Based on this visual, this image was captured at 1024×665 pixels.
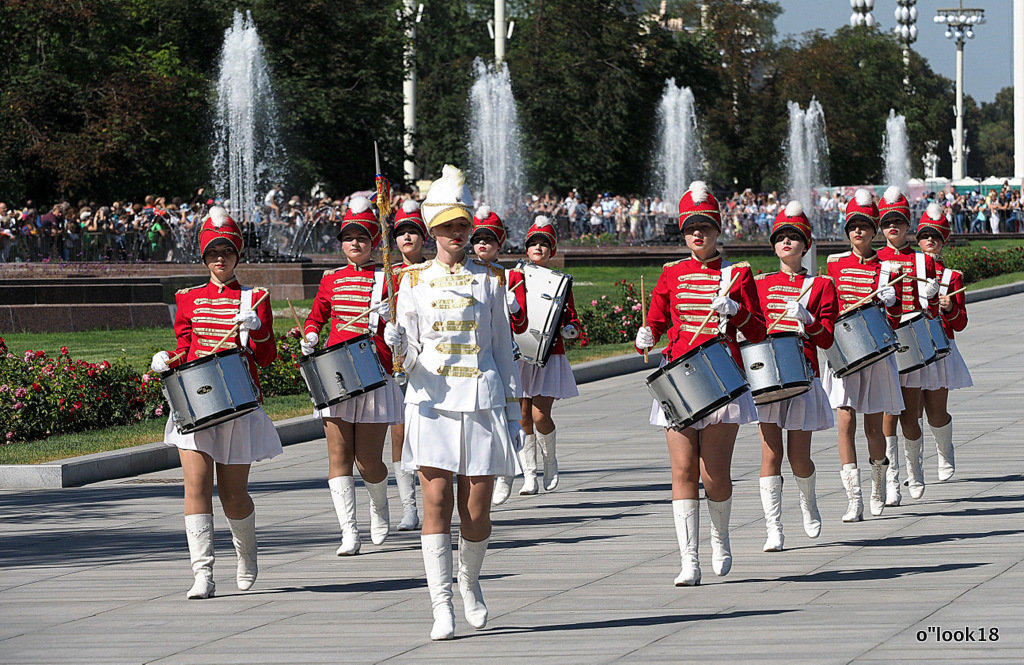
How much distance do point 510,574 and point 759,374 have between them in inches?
64.9

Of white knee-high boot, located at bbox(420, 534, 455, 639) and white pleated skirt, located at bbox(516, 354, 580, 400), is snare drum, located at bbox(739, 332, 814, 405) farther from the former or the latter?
white pleated skirt, located at bbox(516, 354, 580, 400)

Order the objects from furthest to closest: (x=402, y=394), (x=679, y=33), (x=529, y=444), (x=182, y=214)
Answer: (x=679, y=33) < (x=182, y=214) < (x=529, y=444) < (x=402, y=394)

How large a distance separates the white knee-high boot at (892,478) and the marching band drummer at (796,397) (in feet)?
4.73

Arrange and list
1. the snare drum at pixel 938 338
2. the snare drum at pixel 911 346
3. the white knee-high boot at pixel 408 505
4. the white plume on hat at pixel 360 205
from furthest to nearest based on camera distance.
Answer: the snare drum at pixel 938 338, the snare drum at pixel 911 346, the white knee-high boot at pixel 408 505, the white plume on hat at pixel 360 205

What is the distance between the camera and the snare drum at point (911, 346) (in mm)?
11672

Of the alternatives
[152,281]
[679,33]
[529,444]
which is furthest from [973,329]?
[679,33]

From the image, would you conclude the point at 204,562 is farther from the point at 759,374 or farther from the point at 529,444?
the point at 529,444

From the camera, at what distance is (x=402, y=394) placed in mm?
10445

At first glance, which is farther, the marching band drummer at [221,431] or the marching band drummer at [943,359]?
the marching band drummer at [943,359]

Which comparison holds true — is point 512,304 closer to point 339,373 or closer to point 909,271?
point 339,373

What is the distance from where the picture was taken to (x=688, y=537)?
8711 mm

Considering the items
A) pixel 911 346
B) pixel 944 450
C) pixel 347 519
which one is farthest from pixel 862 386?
pixel 347 519

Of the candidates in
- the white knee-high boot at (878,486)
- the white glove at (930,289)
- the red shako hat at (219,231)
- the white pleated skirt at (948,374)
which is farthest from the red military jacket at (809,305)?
the red shako hat at (219,231)

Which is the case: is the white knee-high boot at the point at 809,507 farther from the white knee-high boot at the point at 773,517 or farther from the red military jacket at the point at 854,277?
the red military jacket at the point at 854,277
